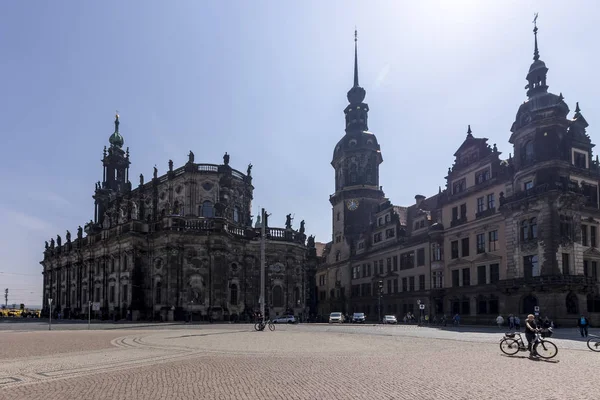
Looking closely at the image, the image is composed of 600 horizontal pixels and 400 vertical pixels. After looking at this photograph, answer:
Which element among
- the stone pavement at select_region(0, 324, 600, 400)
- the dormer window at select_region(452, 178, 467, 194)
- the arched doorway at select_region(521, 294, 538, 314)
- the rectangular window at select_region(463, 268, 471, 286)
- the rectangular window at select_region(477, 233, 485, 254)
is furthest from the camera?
Answer: the dormer window at select_region(452, 178, 467, 194)

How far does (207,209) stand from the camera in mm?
71938

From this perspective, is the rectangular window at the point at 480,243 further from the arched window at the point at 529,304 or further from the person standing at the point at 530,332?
A: the person standing at the point at 530,332

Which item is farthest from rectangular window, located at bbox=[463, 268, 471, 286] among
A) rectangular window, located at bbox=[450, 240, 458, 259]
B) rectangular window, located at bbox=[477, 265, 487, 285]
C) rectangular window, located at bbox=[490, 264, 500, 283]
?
rectangular window, located at bbox=[490, 264, 500, 283]

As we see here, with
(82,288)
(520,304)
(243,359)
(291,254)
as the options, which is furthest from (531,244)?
(82,288)

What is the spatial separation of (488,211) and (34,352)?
150ft

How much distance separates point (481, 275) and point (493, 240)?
156 inches

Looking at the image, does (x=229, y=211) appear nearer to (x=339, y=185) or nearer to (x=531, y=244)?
(x=339, y=185)

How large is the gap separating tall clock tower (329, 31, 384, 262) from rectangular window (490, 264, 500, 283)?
Answer: 1191 inches

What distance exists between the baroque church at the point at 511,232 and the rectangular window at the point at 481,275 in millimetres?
118

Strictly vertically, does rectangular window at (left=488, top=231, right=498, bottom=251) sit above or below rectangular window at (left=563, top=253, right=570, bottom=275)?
above

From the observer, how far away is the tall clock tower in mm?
84688

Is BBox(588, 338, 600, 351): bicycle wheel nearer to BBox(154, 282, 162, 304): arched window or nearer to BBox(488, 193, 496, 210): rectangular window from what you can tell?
BBox(488, 193, 496, 210): rectangular window

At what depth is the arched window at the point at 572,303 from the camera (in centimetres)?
4622

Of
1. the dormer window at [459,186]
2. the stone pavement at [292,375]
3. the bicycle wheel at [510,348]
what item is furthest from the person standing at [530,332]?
the dormer window at [459,186]
